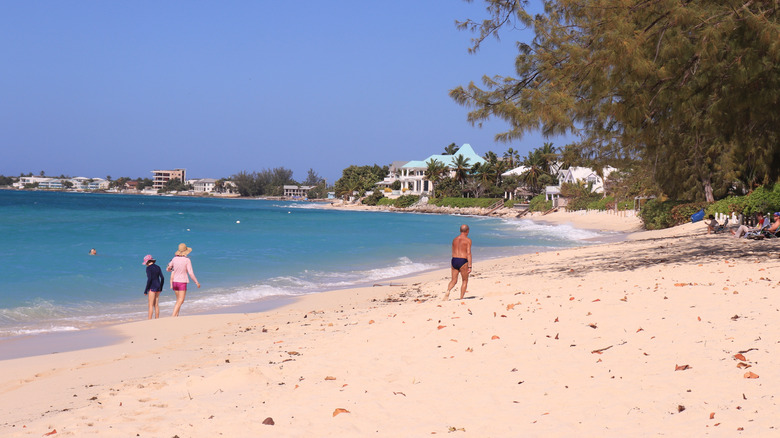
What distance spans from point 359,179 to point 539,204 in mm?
71530

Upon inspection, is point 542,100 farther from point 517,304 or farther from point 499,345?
point 499,345

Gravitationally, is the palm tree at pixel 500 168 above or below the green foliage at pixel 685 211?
above

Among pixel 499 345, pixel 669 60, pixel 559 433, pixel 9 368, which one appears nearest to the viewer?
pixel 559 433

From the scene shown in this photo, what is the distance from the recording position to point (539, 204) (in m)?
92.6

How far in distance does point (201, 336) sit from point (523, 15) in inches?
364

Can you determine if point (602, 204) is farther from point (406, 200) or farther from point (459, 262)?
point (459, 262)

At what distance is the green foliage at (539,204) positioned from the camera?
90.9m

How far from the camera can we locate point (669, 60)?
1177 cm

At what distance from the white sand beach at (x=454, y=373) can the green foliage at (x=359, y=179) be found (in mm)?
143382

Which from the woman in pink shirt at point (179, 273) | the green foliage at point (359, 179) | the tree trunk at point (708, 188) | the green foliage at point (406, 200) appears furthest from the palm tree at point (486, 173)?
the woman in pink shirt at point (179, 273)

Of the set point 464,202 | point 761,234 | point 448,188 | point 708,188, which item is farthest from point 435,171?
point 761,234

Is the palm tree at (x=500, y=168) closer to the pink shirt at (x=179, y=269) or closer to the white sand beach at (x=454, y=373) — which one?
the pink shirt at (x=179, y=269)

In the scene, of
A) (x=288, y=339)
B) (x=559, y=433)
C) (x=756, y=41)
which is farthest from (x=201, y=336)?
(x=756, y=41)

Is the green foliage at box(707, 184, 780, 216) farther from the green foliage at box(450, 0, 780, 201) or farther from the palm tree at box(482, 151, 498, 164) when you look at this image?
the palm tree at box(482, 151, 498, 164)
